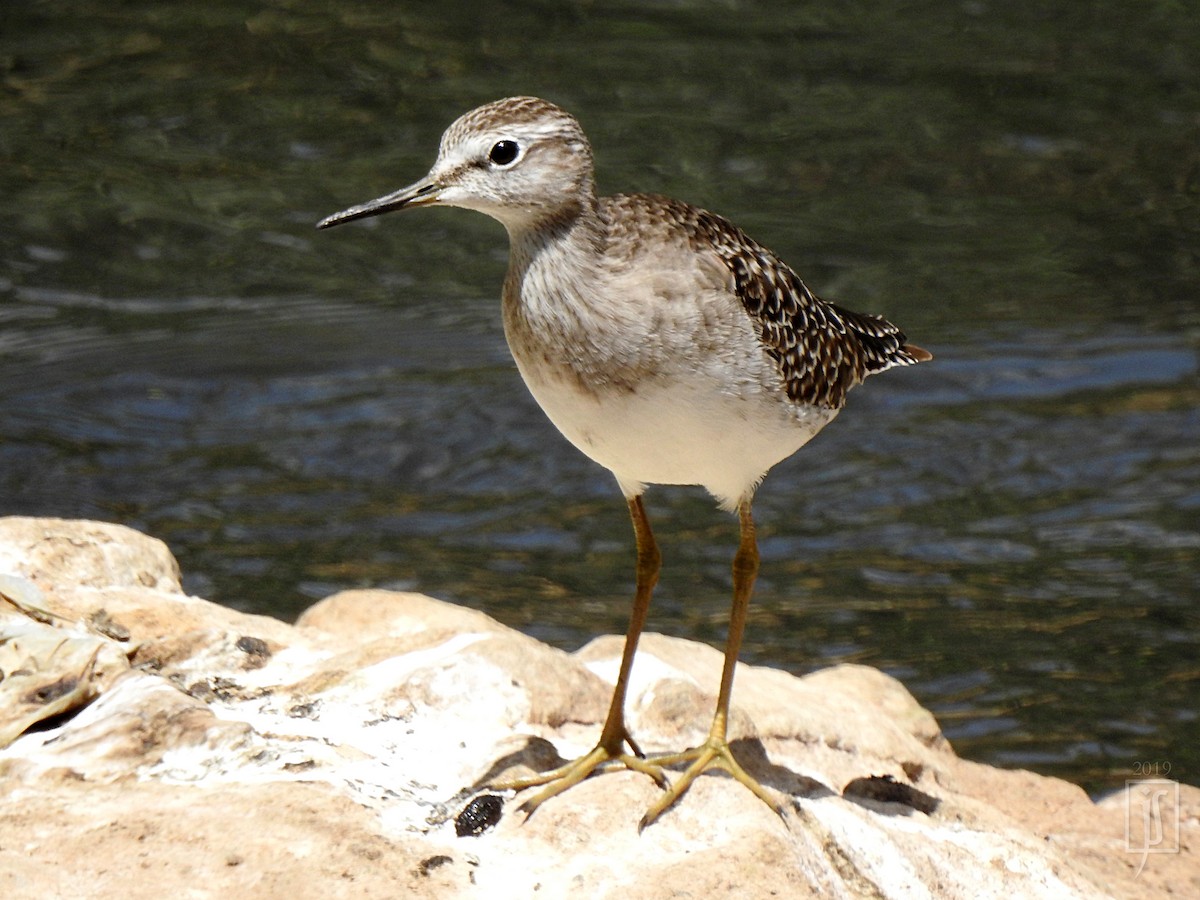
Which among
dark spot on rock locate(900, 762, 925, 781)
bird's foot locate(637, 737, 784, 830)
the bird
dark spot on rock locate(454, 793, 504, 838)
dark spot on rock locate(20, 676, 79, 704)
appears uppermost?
the bird

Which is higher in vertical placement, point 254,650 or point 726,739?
point 726,739

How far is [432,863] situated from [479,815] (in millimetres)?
426

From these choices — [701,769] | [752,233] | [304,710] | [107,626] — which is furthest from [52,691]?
[752,233]

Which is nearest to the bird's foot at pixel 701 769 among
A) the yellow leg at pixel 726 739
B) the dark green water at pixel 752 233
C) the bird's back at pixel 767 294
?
the yellow leg at pixel 726 739

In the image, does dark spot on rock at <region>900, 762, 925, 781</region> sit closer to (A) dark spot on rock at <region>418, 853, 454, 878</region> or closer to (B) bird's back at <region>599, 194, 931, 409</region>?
(B) bird's back at <region>599, 194, 931, 409</region>

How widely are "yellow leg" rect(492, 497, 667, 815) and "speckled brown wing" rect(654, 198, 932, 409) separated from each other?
35.0 inches

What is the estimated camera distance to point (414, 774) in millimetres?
5957

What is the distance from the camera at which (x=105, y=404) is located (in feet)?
40.0

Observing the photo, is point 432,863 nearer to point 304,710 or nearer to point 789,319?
point 304,710

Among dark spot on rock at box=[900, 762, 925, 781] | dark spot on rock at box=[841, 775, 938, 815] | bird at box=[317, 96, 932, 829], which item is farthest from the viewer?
dark spot on rock at box=[900, 762, 925, 781]

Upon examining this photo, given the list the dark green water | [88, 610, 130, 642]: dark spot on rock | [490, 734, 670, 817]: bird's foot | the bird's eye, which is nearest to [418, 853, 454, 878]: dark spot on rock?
[490, 734, 670, 817]: bird's foot

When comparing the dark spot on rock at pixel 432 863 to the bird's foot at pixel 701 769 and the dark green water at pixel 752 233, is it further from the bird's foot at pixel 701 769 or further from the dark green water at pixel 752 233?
the dark green water at pixel 752 233

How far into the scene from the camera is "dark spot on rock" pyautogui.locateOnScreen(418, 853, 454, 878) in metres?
5.32

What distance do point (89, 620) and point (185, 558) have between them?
12.9 feet
